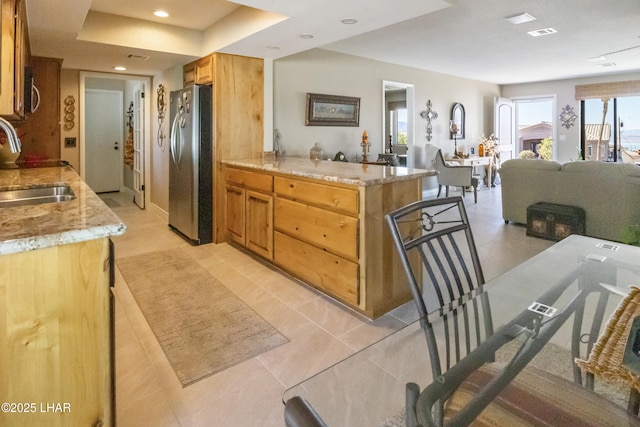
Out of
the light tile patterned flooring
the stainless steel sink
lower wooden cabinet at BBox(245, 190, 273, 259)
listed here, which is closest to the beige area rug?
the light tile patterned flooring

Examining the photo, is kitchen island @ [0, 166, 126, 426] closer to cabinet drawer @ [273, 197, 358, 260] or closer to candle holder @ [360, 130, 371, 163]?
cabinet drawer @ [273, 197, 358, 260]

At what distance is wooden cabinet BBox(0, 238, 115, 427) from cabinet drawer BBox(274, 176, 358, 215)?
1502mm

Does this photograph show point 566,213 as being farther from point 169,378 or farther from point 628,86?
point 628,86

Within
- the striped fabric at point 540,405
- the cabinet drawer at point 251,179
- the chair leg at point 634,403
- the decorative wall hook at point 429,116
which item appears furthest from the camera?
the decorative wall hook at point 429,116

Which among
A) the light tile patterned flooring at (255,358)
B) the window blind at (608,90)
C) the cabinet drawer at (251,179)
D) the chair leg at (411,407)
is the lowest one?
the light tile patterned flooring at (255,358)

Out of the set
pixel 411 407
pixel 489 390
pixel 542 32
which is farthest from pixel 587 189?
pixel 411 407

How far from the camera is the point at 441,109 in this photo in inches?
290

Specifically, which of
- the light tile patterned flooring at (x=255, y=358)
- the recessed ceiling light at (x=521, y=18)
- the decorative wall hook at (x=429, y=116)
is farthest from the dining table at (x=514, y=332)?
the decorative wall hook at (x=429, y=116)

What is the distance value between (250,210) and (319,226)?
3.77 ft

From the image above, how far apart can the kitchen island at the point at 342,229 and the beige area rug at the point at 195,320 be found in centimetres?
54

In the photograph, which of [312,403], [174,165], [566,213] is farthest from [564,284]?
[174,165]

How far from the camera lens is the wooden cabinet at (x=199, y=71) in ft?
13.7

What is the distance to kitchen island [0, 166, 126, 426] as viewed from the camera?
3.44ft

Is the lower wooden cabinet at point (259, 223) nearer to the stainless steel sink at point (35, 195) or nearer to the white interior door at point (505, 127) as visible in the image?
the stainless steel sink at point (35, 195)
